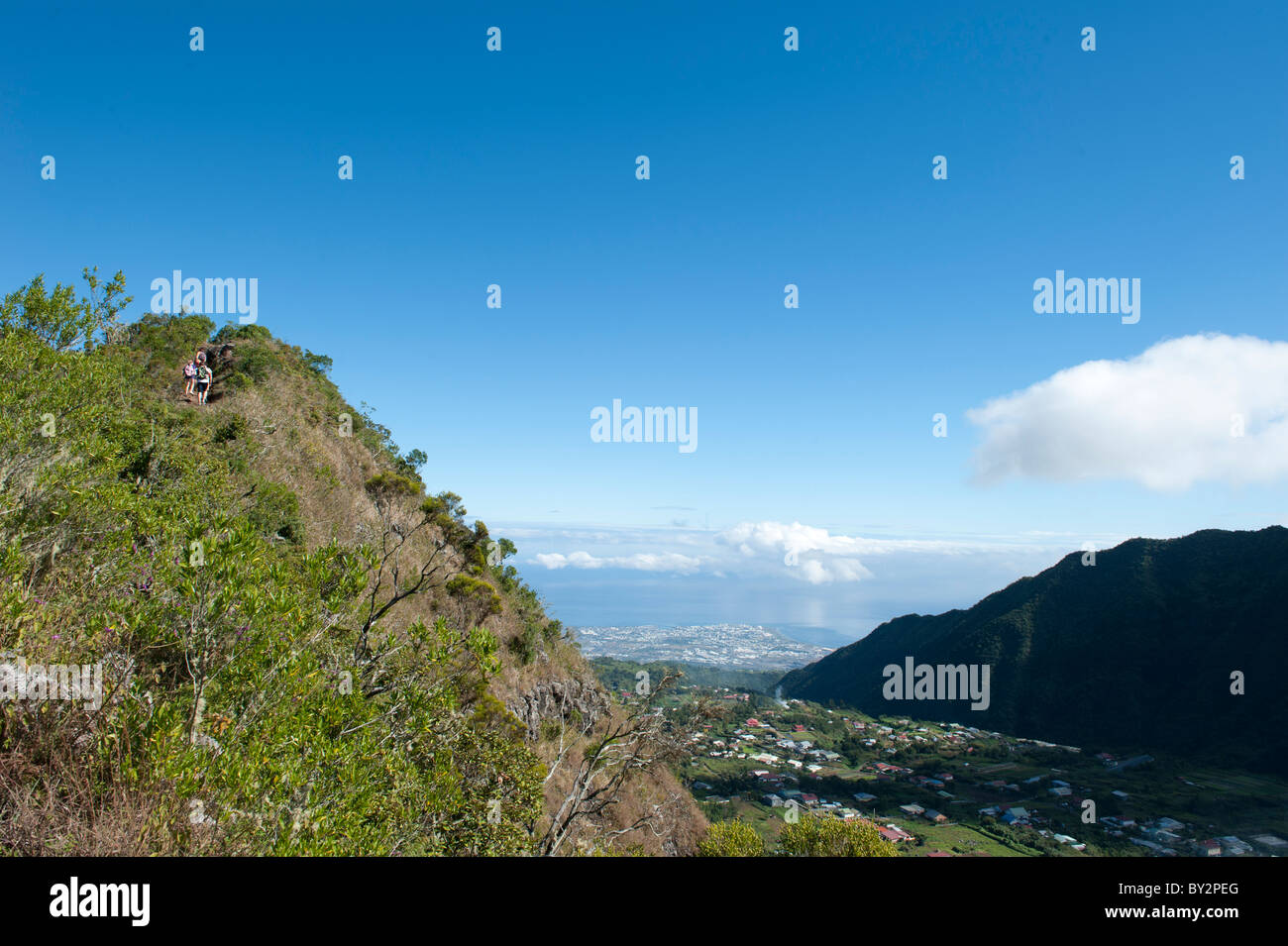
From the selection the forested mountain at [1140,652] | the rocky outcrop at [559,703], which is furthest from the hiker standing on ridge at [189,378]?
the forested mountain at [1140,652]

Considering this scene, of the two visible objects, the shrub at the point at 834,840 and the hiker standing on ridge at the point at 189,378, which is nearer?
the hiker standing on ridge at the point at 189,378

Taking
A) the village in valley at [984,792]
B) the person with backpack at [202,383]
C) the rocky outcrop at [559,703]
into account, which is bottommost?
the village in valley at [984,792]

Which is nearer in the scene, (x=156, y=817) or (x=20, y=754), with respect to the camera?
(x=156, y=817)

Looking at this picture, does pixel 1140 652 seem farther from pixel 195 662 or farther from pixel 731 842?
pixel 195 662

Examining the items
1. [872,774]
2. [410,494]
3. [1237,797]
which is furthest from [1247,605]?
[410,494]

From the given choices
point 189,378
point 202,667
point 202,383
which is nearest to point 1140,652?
point 202,667

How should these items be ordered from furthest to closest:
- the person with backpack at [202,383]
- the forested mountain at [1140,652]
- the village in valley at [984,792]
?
the forested mountain at [1140,652] < the village in valley at [984,792] < the person with backpack at [202,383]

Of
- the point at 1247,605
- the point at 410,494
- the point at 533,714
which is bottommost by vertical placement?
the point at 1247,605

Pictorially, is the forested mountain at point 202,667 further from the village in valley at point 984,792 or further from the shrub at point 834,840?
the village in valley at point 984,792

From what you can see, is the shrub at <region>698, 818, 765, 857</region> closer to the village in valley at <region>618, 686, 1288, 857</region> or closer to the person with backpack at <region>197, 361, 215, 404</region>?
→ the village in valley at <region>618, 686, 1288, 857</region>
